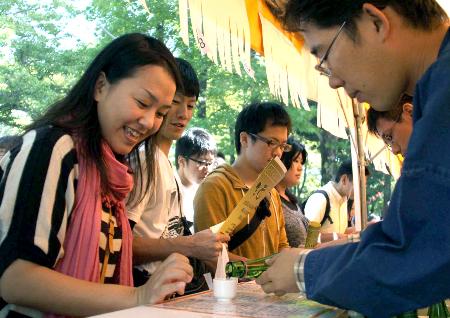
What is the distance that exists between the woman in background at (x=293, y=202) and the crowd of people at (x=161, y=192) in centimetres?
107

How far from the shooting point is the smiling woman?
4.42ft

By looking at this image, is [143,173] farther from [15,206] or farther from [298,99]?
[298,99]

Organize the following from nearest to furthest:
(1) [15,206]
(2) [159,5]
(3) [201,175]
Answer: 1. (1) [15,206]
2. (3) [201,175]
3. (2) [159,5]

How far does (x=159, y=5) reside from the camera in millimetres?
9492

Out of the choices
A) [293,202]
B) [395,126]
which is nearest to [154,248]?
[395,126]

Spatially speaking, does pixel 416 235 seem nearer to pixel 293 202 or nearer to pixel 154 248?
pixel 154 248

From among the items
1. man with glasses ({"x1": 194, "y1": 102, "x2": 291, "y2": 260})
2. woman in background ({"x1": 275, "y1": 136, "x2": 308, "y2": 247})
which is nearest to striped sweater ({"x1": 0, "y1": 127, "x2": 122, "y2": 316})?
man with glasses ({"x1": 194, "y1": 102, "x2": 291, "y2": 260})

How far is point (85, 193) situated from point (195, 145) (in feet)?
9.42

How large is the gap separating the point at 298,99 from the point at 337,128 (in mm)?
875

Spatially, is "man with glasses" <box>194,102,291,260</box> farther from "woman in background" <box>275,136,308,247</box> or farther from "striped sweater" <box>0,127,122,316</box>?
"striped sweater" <box>0,127,122,316</box>

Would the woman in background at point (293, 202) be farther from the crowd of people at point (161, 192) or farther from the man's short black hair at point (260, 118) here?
the crowd of people at point (161, 192)

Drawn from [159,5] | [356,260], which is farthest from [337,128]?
[159,5]

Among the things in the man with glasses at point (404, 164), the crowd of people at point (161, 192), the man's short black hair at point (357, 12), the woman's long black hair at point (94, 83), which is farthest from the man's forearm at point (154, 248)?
the man's short black hair at point (357, 12)

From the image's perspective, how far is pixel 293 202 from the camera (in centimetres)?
356
